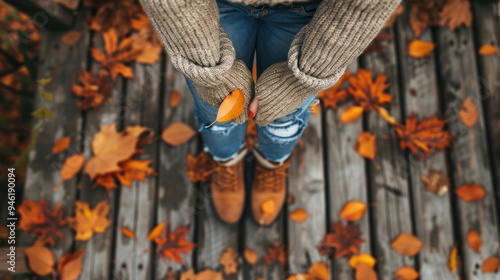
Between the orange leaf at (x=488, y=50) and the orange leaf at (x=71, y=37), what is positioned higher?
the orange leaf at (x=71, y=37)

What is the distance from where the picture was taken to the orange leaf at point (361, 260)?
1316mm

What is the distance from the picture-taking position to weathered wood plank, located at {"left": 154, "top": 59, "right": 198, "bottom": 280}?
134 cm

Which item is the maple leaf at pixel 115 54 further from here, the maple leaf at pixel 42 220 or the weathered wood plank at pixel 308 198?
the weathered wood plank at pixel 308 198

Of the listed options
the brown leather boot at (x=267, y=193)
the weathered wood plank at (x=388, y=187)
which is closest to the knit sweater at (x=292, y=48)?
the brown leather boot at (x=267, y=193)

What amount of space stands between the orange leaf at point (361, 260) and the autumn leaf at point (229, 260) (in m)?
0.46

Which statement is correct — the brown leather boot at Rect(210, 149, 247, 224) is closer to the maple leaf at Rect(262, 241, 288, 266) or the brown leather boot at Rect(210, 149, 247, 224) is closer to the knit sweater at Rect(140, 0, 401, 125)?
the maple leaf at Rect(262, 241, 288, 266)

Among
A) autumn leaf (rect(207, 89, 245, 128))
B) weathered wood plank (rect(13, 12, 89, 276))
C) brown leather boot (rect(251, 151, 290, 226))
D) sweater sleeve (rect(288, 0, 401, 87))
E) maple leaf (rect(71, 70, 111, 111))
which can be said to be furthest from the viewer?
maple leaf (rect(71, 70, 111, 111))

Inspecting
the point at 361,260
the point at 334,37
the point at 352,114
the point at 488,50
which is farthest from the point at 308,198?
the point at 488,50

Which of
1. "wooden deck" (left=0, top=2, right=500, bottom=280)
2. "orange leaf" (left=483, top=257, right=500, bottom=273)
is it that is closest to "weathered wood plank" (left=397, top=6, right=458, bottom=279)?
"wooden deck" (left=0, top=2, right=500, bottom=280)

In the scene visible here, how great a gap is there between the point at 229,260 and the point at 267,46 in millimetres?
881

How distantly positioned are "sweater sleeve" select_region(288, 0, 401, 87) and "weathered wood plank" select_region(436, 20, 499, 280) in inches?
41.6

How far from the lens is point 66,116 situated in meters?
1.49

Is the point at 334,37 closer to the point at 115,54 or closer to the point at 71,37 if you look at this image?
the point at 115,54

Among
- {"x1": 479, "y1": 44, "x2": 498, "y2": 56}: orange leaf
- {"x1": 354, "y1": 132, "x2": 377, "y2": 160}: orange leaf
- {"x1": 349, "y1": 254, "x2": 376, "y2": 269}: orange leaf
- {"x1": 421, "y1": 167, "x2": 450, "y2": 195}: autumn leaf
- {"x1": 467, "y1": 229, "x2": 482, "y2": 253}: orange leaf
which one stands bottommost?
{"x1": 349, "y1": 254, "x2": 376, "y2": 269}: orange leaf
